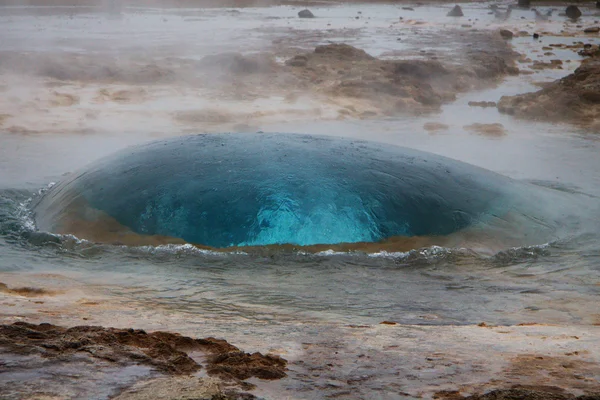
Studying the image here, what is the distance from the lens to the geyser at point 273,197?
4.69 m

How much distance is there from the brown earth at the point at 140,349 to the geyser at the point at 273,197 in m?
1.87

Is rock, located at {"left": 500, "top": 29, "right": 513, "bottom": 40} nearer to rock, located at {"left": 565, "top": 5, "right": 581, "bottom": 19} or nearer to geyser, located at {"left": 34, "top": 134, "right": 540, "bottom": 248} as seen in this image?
rock, located at {"left": 565, "top": 5, "right": 581, "bottom": 19}

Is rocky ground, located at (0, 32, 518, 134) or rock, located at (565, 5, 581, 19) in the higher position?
rock, located at (565, 5, 581, 19)

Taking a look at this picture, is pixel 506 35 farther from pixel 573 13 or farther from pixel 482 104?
pixel 482 104

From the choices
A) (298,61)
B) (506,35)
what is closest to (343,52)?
(298,61)

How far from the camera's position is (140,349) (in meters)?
2.65

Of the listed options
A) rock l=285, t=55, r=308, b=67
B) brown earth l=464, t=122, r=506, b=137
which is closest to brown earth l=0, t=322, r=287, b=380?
brown earth l=464, t=122, r=506, b=137

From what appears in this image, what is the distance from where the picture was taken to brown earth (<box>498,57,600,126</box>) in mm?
11406

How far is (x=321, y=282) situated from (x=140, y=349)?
183cm

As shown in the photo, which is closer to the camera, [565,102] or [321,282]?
[321,282]

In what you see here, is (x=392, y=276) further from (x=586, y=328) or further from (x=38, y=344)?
(x=38, y=344)

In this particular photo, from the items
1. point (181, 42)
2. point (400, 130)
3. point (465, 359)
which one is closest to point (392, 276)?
point (465, 359)

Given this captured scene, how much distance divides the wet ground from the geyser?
0.52 feet

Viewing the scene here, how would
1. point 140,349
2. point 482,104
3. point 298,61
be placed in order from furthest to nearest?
point 298,61, point 482,104, point 140,349
